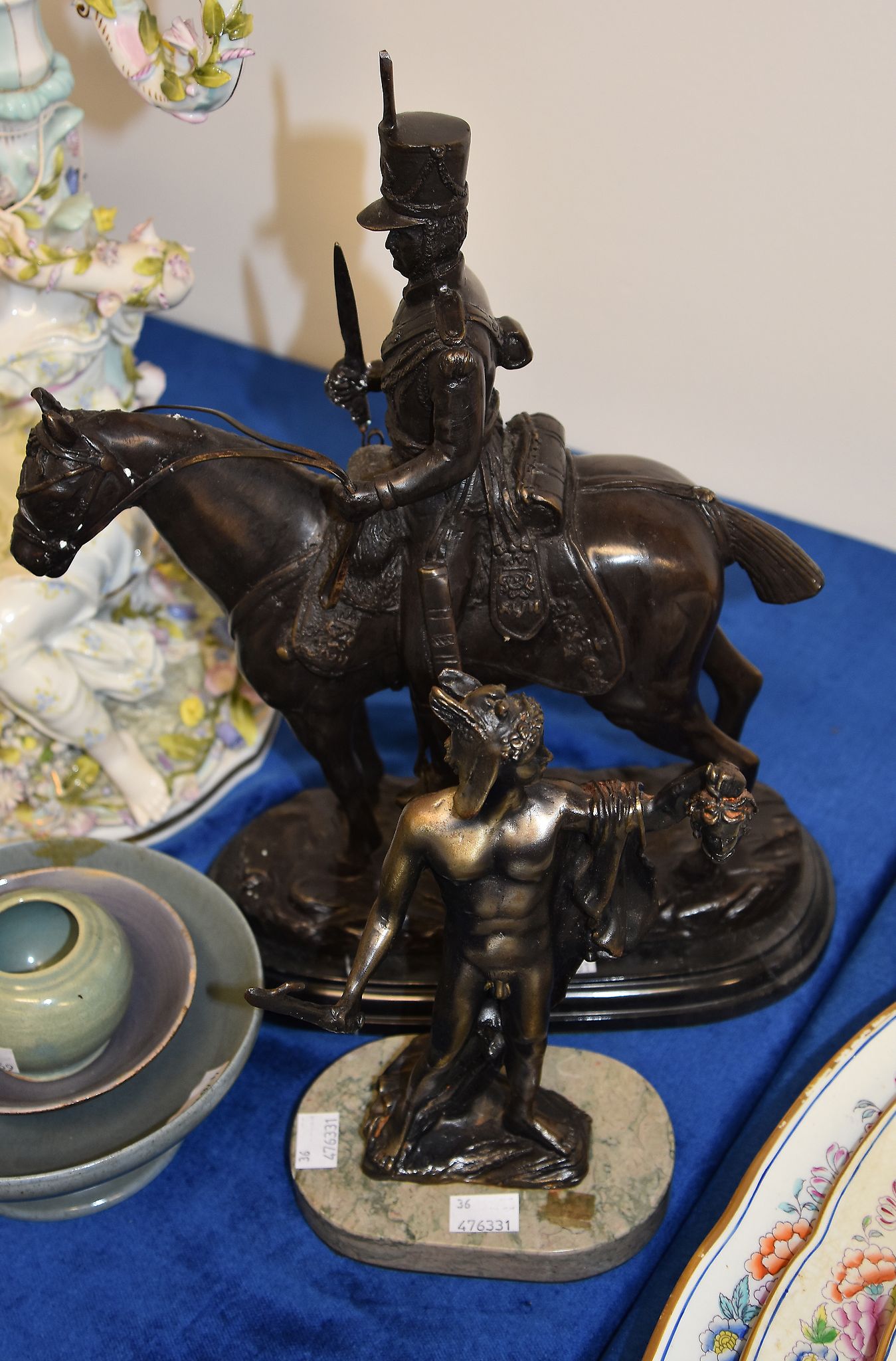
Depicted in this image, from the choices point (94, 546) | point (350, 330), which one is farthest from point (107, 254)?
point (350, 330)

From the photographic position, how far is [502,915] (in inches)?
74.0

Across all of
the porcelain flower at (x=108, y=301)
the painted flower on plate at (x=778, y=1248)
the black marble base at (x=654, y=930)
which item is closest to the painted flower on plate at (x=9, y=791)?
the black marble base at (x=654, y=930)

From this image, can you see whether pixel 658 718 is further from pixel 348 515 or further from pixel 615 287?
pixel 615 287

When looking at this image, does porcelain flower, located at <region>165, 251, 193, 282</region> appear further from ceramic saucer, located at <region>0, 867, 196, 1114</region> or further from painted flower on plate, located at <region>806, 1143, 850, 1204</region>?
painted flower on plate, located at <region>806, 1143, 850, 1204</region>

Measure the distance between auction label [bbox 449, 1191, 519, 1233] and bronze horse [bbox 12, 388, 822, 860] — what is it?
0.80 meters

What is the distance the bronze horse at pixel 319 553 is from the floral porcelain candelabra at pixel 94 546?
583mm

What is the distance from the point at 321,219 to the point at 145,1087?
2.41 metres

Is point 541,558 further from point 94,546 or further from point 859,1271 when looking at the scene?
point 859,1271

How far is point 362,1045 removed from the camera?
238 centimetres

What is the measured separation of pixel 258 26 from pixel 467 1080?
2.63 m

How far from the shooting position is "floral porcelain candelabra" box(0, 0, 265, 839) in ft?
8.23

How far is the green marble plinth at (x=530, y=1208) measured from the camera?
6.89 ft

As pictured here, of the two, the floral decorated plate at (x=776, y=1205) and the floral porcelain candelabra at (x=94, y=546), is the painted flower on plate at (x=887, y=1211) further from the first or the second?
the floral porcelain candelabra at (x=94, y=546)

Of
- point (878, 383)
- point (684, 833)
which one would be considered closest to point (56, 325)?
point (684, 833)
